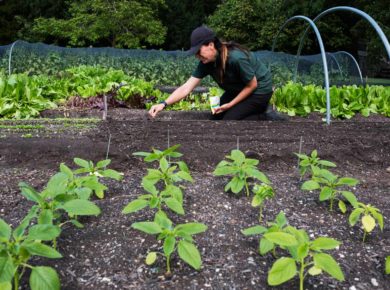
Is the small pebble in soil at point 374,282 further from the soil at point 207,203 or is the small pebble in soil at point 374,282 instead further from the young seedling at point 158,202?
the young seedling at point 158,202

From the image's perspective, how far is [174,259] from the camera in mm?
1705

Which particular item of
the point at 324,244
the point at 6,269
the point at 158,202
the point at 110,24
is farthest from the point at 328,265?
the point at 110,24

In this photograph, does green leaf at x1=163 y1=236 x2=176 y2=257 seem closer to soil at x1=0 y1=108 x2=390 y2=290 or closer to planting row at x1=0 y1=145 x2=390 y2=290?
planting row at x1=0 y1=145 x2=390 y2=290

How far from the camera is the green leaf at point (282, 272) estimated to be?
1403mm

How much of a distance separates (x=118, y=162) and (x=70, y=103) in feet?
12.6

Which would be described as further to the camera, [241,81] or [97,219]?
[241,81]

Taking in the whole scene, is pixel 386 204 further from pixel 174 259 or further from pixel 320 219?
pixel 174 259

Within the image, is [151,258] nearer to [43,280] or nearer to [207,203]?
[43,280]

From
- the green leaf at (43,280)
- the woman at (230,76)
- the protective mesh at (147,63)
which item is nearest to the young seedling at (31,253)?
the green leaf at (43,280)

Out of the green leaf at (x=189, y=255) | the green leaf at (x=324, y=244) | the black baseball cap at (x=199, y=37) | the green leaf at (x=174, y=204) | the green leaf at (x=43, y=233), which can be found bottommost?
the green leaf at (x=189, y=255)

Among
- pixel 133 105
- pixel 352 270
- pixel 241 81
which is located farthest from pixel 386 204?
pixel 133 105

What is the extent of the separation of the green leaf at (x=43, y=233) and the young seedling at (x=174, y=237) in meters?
0.25

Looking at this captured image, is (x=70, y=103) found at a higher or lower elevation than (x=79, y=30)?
lower

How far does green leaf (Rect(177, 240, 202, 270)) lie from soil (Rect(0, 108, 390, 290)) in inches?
6.2
